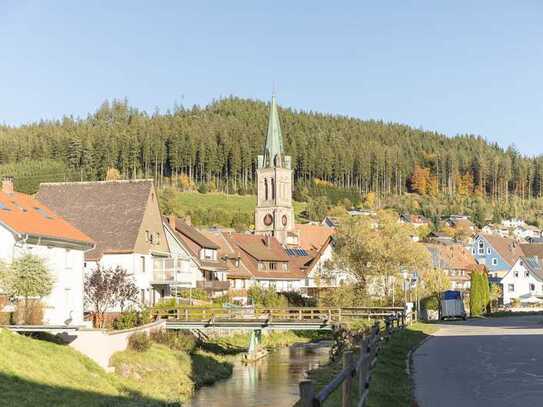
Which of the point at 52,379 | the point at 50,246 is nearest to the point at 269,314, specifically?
the point at 50,246

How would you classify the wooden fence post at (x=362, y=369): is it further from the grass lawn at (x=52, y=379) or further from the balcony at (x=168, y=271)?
the balcony at (x=168, y=271)

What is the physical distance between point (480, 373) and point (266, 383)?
18369 mm

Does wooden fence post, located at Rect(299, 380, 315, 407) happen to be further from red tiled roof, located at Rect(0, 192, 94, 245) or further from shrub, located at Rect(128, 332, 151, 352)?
red tiled roof, located at Rect(0, 192, 94, 245)

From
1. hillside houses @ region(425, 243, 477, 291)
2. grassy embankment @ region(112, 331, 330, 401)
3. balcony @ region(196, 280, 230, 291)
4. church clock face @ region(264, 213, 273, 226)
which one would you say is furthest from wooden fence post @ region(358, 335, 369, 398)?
church clock face @ region(264, 213, 273, 226)

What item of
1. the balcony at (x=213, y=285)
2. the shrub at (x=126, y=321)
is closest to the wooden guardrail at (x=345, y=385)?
the shrub at (x=126, y=321)

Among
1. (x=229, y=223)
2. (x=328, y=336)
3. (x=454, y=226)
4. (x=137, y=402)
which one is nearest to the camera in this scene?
(x=137, y=402)

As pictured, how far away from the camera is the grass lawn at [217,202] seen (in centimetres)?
15930

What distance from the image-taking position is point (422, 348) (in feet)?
119

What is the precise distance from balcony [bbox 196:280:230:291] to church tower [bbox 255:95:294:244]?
58283 millimetres

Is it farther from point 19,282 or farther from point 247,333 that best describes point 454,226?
point 19,282

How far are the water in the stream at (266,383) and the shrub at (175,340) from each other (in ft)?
9.82

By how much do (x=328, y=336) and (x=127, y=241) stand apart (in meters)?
18.9

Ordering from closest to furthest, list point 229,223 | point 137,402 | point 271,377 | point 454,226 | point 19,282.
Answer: point 137,402 < point 19,282 < point 271,377 < point 229,223 < point 454,226

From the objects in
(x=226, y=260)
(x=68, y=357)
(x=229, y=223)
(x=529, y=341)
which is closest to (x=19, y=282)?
(x=68, y=357)
